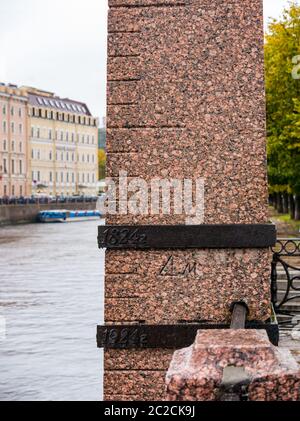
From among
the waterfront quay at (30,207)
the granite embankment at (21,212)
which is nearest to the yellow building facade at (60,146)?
the waterfront quay at (30,207)

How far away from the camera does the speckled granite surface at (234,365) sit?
344 cm

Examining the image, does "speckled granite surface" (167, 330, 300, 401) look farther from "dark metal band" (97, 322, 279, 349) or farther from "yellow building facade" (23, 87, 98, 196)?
"yellow building facade" (23, 87, 98, 196)

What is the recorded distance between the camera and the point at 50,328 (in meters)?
20.2

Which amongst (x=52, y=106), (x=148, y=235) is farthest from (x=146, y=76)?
(x=52, y=106)

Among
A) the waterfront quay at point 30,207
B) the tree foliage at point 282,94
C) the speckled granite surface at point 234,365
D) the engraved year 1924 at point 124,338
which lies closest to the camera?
the speckled granite surface at point 234,365

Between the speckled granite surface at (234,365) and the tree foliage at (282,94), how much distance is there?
30.2 meters

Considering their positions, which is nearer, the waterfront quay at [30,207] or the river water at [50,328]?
the river water at [50,328]

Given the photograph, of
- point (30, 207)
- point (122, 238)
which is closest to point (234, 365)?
point (122, 238)

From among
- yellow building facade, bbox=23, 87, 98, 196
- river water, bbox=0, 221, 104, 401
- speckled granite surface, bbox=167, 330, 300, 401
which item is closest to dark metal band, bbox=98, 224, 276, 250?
speckled granite surface, bbox=167, 330, 300, 401

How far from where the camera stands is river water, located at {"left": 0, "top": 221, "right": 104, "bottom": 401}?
48.5 feet

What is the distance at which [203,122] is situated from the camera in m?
5.33

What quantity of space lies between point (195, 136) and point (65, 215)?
8896cm

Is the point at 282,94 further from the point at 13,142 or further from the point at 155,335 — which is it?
the point at 13,142

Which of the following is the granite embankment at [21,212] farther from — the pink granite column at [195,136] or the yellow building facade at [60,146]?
the pink granite column at [195,136]
